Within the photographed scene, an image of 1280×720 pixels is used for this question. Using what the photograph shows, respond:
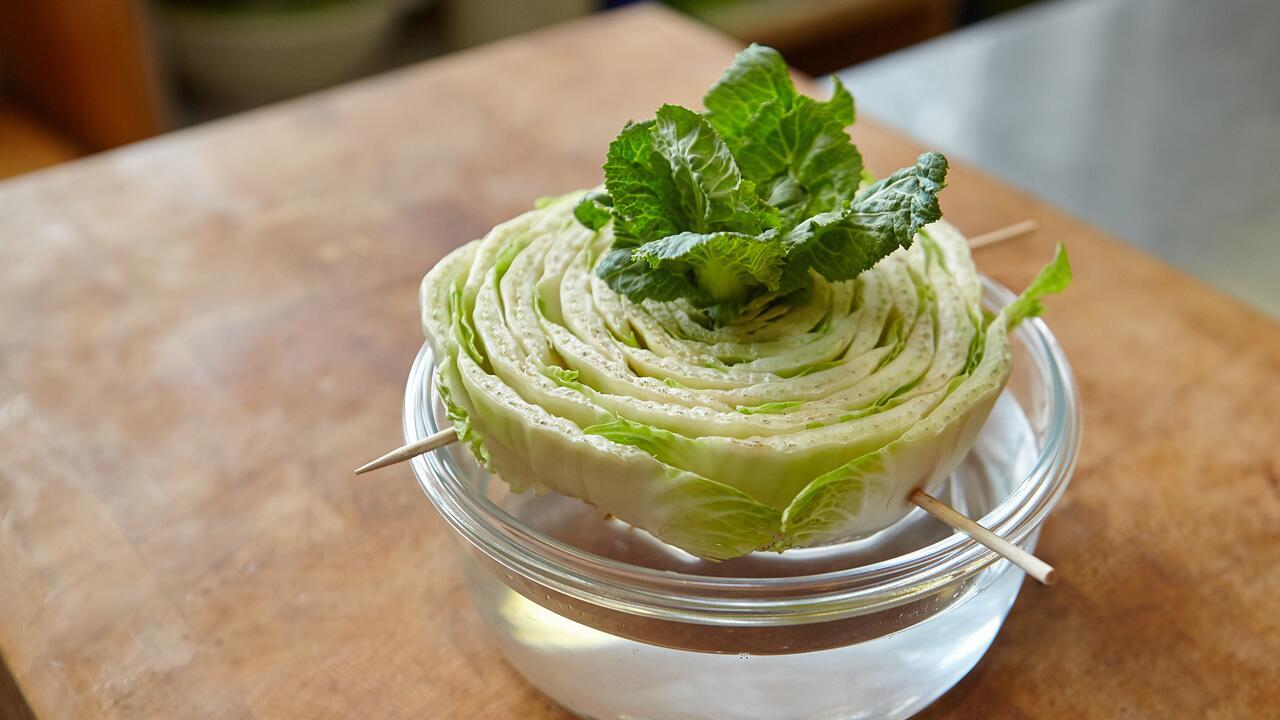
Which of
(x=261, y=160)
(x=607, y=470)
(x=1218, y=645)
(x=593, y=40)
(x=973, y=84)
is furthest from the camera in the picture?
(x=973, y=84)

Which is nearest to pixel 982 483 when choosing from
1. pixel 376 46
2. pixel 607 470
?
pixel 607 470

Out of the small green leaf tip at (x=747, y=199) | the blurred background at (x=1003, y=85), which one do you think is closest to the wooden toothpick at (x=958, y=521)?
the small green leaf tip at (x=747, y=199)

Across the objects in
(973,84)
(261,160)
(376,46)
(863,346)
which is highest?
(863,346)

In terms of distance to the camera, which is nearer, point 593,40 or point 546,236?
point 546,236

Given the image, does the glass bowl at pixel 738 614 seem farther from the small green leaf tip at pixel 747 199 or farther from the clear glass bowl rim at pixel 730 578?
the small green leaf tip at pixel 747 199

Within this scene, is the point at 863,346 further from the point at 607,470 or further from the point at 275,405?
the point at 275,405

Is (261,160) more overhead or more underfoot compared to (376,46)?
more overhead

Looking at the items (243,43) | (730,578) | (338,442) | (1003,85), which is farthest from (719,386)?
(243,43)
